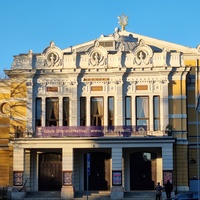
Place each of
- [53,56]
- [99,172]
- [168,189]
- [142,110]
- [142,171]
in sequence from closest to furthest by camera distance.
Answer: [168,189] < [142,110] < [142,171] < [99,172] < [53,56]

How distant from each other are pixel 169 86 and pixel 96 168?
8878mm

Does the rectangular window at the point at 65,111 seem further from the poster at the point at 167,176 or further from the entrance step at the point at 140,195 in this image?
the poster at the point at 167,176

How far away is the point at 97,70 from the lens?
41375 millimetres

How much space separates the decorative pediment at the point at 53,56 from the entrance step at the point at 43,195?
1028 cm

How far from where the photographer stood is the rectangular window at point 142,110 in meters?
40.9

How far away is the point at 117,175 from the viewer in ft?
127

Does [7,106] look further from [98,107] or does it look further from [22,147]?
[98,107]

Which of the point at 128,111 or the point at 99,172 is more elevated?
the point at 128,111

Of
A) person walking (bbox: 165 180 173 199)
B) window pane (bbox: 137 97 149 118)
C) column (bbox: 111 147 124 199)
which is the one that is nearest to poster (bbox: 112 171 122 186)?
column (bbox: 111 147 124 199)

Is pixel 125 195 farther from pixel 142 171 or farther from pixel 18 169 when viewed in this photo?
pixel 18 169

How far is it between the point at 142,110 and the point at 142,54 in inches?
179

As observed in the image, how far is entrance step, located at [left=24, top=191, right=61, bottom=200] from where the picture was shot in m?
38.7

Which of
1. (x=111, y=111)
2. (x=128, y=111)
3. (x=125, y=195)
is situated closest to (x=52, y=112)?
(x=111, y=111)

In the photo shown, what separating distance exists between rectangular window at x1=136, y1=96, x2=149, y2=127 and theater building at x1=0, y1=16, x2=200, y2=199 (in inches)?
3.2
